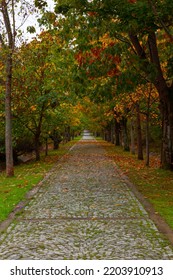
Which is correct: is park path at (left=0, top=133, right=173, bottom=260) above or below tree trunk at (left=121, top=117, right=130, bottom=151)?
below

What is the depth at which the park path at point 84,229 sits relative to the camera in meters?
6.71

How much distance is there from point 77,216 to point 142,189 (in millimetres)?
4666

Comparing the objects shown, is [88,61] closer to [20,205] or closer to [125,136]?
[20,205]

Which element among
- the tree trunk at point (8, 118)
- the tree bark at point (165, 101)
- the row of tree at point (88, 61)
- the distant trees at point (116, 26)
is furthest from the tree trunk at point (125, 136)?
the distant trees at point (116, 26)

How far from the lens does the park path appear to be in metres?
6.71

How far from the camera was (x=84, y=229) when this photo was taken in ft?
27.0

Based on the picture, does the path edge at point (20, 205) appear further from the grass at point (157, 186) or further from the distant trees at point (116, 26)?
the distant trees at point (116, 26)

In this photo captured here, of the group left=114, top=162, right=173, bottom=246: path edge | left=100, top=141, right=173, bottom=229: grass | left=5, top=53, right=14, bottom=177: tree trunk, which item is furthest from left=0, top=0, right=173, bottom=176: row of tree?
left=114, top=162, right=173, bottom=246: path edge

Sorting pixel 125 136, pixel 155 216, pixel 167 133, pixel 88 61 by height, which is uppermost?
pixel 88 61

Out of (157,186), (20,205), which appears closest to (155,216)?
(20,205)

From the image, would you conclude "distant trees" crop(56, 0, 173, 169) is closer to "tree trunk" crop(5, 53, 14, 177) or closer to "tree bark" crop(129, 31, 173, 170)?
"tree bark" crop(129, 31, 173, 170)

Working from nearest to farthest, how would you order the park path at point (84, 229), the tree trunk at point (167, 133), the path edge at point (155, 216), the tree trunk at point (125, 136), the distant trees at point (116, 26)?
the park path at point (84, 229)
the path edge at point (155, 216)
the distant trees at point (116, 26)
the tree trunk at point (167, 133)
the tree trunk at point (125, 136)

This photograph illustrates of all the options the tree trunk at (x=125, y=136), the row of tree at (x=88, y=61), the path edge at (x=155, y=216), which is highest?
the row of tree at (x=88, y=61)
